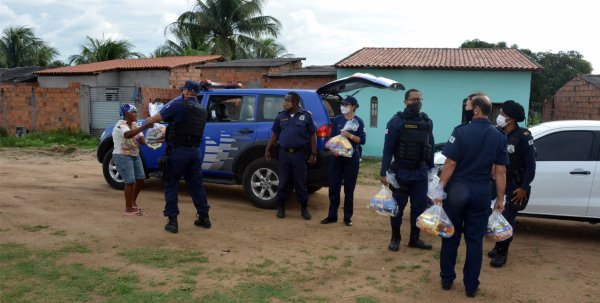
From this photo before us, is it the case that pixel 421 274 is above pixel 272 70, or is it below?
below

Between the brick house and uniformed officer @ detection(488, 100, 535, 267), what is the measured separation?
12.0m

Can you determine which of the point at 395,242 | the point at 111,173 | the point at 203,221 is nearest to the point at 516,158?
the point at 395,242

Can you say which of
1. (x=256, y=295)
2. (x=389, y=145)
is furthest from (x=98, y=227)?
(x=389, y=145)

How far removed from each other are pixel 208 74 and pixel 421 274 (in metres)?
15.4

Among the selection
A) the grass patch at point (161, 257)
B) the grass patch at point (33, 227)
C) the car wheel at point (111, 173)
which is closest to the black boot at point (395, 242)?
the grass patch at point (161, 257)

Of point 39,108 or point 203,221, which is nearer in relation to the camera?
point 203,221

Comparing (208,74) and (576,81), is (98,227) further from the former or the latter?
(576,81)

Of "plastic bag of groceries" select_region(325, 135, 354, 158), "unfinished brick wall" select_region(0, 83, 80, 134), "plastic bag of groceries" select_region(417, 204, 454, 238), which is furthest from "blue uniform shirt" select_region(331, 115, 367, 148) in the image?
"unfinished brick wall" select_region(0, 83, 80, 134)

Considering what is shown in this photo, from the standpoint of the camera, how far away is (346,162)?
248 inches

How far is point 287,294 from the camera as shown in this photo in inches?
166

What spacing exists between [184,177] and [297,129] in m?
1.49

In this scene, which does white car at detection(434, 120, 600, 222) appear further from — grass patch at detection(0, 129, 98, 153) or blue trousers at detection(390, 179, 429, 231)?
grass patch at detection(0, 129, 98, 153)

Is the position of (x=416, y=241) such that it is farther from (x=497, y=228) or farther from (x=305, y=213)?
(x=305, y=213)

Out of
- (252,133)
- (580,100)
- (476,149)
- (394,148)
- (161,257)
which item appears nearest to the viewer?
(476,149)
